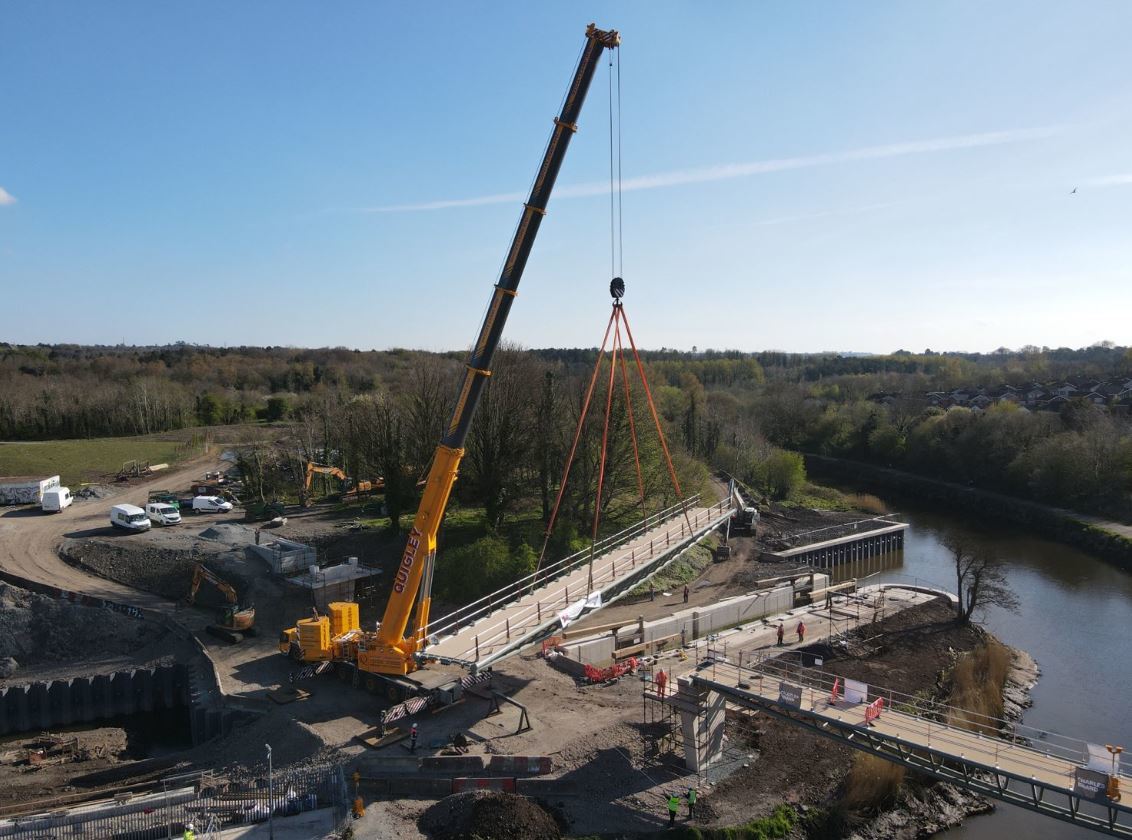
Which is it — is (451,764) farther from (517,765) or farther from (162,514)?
(162,514)

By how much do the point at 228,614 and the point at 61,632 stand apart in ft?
22.8

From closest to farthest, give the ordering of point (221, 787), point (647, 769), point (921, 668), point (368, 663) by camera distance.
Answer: point (221, 787) < point (647, 769) < point (368, 663) < point (921, 668)

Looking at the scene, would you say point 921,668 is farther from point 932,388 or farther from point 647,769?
point 932,388

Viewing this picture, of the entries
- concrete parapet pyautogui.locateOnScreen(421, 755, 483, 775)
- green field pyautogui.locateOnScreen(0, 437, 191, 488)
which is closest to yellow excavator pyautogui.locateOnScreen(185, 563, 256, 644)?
concrete parapet pyautogui.locateOnScreen(421, 755, 483, 775)

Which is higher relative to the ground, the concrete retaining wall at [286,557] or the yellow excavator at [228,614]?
the concrete retaining wall at [286,557]

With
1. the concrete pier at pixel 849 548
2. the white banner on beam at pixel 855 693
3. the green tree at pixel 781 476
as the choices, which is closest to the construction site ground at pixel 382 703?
the white banner on beam at pixel 855 693

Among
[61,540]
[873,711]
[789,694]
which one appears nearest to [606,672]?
[789,694]

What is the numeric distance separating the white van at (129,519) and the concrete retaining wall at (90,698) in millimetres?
13308

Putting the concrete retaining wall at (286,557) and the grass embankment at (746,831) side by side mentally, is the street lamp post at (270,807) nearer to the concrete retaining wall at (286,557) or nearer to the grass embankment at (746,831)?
the grass embankment at (746,831)

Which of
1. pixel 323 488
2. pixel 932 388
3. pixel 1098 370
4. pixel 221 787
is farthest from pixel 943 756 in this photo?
pixel 1098 370

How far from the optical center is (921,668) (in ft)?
90.7

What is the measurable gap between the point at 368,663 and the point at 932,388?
401 ft

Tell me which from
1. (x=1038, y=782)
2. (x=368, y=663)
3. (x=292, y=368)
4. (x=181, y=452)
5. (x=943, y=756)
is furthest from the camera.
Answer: (x=292, y=368)

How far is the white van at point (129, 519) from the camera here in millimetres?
37312
